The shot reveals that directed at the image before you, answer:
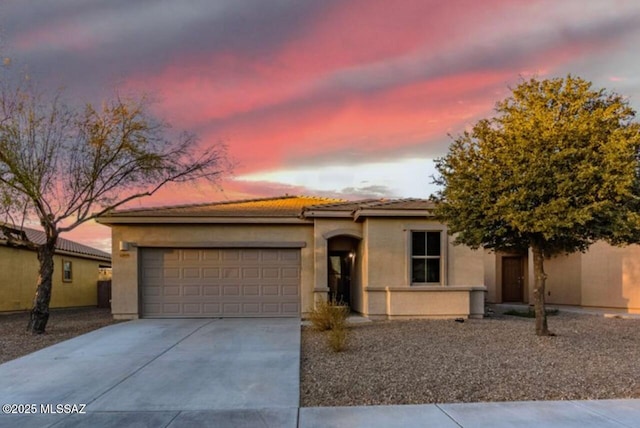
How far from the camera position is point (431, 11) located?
453 inches

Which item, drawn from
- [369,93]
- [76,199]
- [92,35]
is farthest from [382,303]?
[92,35]

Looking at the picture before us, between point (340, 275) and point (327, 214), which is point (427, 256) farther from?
point (340, 275)

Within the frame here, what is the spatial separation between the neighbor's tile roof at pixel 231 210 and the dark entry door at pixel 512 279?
8762 mm

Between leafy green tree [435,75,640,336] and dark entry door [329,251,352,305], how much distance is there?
8.48 meters

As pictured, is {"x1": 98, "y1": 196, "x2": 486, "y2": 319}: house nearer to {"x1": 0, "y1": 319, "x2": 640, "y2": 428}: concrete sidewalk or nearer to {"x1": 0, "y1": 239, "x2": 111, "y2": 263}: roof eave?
{"x1": 0, "y1": 319, "x2": 640, "y2": 428}: concrete sidewalk

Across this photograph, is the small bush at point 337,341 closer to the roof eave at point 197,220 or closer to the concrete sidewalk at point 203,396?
the concrete sidewalk at point 203,396

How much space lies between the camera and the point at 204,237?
1553 cm

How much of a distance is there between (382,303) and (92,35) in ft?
34.9

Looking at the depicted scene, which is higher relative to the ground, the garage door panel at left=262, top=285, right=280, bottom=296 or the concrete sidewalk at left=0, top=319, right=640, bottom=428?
the garage door panel at left=262, top=285, right=280, bottom=296

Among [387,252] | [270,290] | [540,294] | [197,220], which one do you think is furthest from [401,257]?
[197,220]

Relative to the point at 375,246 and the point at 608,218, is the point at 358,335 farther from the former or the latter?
the point at 608,218

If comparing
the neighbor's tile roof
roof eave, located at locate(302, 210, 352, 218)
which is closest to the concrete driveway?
roof eave, located at locate(302, 210, 352, 218)

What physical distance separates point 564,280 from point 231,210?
1357 cm

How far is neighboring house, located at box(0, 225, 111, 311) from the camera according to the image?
18.4 metres
